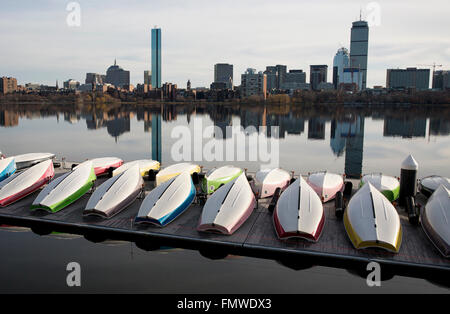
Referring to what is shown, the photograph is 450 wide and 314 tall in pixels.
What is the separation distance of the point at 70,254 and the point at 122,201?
3527 millimetres

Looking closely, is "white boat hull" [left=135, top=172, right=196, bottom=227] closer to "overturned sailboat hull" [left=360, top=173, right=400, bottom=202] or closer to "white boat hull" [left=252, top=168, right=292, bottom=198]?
"white boat hull" [left=252, top=168, right=292, bottom=198]

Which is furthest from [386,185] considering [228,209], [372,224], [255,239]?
[228,209]

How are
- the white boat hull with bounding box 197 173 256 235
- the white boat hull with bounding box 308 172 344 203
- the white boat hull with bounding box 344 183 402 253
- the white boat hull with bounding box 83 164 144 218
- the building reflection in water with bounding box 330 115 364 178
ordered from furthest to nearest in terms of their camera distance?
the building reflection in water with bounding box 330 115 364 178 → the white boat hull with bounding box 308 172 344 203 → the white boat hull with bounding box 83 164 144 218 → the white boat hull with bounding box 197 173 256 235 → the white boat hull with bounding box 344 183 402 253

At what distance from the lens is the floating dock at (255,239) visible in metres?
Result: 15.1

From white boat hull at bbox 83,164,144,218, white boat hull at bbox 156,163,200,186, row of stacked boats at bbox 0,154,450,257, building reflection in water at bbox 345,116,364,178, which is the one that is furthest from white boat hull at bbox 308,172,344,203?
white boat hull at bbox 83,164,144,218

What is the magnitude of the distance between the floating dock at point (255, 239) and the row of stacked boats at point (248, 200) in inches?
13.5

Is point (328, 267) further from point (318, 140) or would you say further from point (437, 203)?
point (318, 140)

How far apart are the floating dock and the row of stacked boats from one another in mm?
343

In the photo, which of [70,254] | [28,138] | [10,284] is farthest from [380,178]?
[28,138]

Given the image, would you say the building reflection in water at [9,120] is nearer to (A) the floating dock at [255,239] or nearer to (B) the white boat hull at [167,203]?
(A) the floating dock at [255,239]

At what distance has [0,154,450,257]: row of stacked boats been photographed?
16.2 meters

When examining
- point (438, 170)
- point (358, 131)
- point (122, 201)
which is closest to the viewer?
point (122, 201)

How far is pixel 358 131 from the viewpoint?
8125 cm
